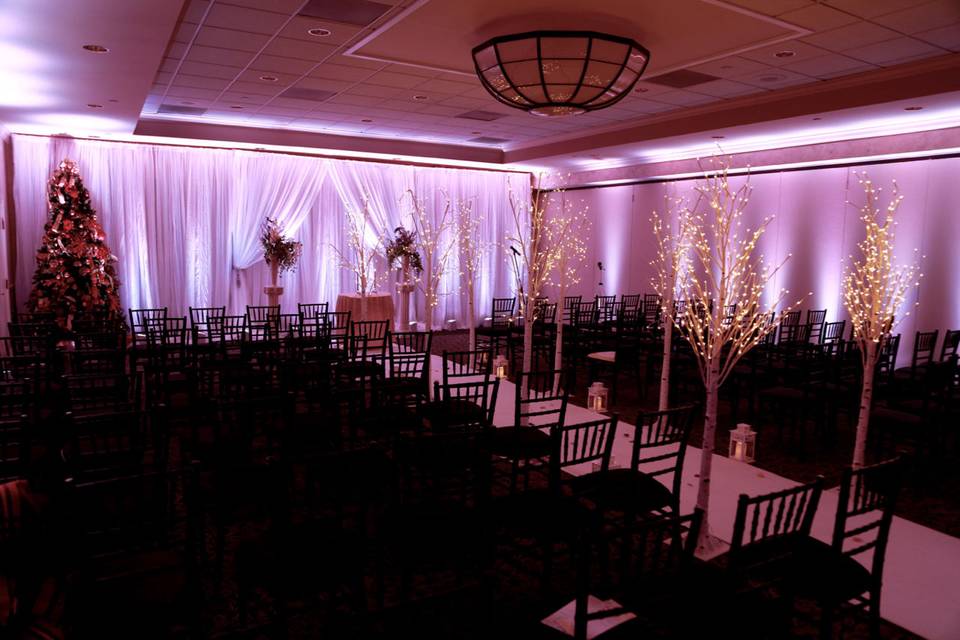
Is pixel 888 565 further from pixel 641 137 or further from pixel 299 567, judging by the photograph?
pixel 641 137

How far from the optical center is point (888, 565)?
412 cm

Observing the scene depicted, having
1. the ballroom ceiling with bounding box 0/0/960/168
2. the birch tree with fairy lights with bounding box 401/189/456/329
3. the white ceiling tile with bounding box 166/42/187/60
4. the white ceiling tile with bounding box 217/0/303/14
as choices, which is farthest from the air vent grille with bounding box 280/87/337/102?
the birch tree with fairy lights with bounding box 401/189/456/329

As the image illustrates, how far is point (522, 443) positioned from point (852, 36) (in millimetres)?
4550

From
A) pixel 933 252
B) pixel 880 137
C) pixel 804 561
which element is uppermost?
pixel 880 137

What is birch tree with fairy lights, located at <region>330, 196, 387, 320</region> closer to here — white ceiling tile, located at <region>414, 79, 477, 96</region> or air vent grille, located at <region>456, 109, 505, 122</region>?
air vent grille, located at <region>456, 109, 505, 122</region>

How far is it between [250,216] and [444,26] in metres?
7.71

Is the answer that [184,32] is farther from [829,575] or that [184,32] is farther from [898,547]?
[898,547]

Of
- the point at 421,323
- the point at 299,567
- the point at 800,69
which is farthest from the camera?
the point at 421,323

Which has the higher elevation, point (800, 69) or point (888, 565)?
point (800, 69)

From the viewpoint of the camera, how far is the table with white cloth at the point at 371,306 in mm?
11594

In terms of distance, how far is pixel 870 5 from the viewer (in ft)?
16.2

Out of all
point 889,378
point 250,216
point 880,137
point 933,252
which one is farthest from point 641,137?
point 250,216

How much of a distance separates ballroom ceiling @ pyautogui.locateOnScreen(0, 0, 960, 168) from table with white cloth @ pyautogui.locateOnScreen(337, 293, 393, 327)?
117 inches

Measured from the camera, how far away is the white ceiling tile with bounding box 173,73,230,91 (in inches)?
301
